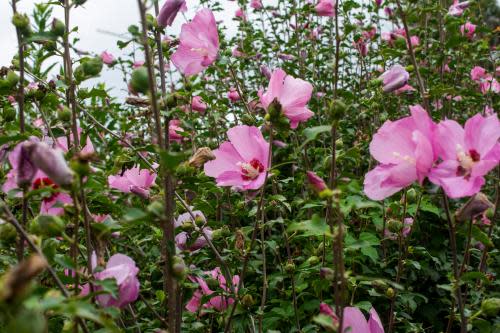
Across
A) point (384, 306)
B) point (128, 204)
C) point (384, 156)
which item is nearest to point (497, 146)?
point (384, 156)

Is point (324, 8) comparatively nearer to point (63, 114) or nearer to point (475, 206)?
point (63, 114)

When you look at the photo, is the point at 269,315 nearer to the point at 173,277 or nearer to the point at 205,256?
the point at 205,256

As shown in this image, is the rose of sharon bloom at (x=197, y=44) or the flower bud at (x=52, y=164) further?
the rose of sharon bloom at (x=197, y=44)

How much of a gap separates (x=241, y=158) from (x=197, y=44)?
461mm

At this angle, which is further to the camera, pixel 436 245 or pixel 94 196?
pixel 436 245

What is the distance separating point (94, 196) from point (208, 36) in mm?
657

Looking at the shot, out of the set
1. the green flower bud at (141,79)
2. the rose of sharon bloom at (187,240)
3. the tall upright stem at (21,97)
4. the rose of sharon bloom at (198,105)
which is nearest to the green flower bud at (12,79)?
the tall upright stem at (21,97)

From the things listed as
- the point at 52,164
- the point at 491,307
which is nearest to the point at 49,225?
the point at 52,164

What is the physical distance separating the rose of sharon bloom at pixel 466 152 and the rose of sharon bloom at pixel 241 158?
21.9 inches

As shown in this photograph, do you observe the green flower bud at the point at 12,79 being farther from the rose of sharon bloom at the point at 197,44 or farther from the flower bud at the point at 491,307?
the flower bud at the point at 491,307

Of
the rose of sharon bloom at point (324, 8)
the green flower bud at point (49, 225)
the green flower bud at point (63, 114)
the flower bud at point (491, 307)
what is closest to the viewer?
the green flower bud at point (49, 225)

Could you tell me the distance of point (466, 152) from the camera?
1.07 metres

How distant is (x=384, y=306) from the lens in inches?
95.2

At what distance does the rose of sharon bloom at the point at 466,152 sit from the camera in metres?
1.01
